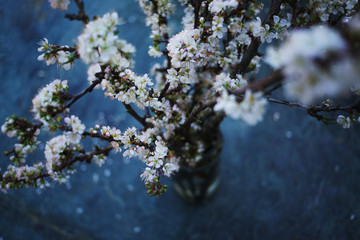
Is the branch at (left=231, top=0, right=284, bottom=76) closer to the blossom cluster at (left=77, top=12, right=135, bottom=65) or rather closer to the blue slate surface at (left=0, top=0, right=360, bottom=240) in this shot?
the blossom cluster at (left=77, top=12, right=135, bottom=65)

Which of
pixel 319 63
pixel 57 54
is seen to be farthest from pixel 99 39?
pixel 319 63

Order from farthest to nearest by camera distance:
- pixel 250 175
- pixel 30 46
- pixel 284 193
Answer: pixel 250 175, pixel 284 193, pixel 30 46

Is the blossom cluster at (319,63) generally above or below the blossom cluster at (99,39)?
below

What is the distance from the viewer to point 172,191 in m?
1.56

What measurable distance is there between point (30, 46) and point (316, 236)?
5.28 ft

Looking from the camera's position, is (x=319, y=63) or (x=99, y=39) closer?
(x=319, y=63)

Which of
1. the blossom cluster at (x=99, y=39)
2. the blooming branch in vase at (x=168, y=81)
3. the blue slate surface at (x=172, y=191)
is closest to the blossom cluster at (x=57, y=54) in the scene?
the blooming branch in vase at (x=168, y=81)

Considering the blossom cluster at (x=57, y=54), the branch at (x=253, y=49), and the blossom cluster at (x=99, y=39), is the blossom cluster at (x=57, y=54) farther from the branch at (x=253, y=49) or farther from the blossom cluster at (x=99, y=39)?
the branch at (x=253, y=49)

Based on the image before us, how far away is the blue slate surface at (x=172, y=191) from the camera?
1.21m

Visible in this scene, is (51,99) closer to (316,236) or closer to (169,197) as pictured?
(169,197)

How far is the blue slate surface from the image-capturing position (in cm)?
121

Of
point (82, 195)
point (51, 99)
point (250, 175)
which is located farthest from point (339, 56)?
point (82, 195)

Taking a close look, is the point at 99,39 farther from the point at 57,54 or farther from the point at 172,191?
the point at 172,191

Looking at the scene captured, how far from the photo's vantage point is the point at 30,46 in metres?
1.12
